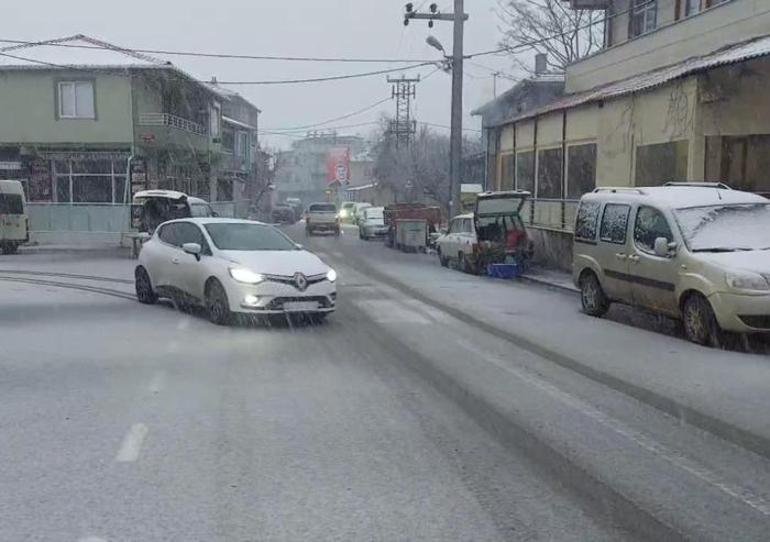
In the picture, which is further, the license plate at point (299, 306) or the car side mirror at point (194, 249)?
the car side mirror at point (194, 249)

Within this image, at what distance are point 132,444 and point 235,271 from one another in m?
5.36

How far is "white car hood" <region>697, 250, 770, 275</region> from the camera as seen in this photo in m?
9.52

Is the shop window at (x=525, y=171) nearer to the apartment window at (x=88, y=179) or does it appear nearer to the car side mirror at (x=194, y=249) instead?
the car side mirror at (x=194, y=249)

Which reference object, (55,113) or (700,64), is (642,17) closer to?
(700,64)

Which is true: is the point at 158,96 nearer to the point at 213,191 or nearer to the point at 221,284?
the point at 213,191

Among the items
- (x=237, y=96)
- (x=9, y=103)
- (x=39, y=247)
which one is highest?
(x=237, y=96)

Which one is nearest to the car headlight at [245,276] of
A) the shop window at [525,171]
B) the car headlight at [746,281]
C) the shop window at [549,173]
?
the car headlight at [746,281]

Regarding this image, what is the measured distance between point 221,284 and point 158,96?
26048mm

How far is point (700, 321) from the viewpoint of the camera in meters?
9.95

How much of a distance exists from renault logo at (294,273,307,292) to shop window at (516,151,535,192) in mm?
15747

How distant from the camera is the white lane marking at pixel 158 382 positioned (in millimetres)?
7457

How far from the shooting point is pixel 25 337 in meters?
10.4

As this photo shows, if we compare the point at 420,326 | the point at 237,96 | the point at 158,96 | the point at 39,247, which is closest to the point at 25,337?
the point at 420,326

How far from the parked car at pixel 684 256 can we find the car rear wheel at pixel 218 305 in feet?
18.5
